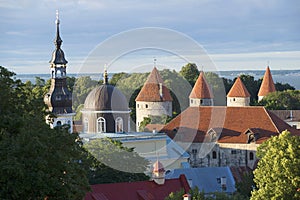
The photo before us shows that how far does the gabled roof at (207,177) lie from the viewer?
153 feet

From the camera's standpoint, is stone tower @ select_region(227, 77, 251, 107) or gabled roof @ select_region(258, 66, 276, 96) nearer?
stone tower @ select_region(227, 77, 251, 107)

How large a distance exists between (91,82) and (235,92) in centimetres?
2283

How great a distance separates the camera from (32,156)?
19.9m

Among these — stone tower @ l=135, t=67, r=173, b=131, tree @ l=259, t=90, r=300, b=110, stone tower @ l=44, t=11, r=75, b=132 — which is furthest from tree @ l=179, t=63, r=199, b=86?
stone tower @ l=44, t=11, r=75, b=132

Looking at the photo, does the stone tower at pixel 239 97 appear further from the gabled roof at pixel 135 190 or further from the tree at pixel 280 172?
the tree at pixel 280 172

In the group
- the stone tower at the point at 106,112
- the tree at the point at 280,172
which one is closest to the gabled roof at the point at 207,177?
the stone tower at the point at 106,112

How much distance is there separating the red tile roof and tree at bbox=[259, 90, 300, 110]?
27.8 m

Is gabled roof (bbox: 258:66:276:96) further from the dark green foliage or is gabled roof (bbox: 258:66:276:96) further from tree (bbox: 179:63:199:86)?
the dark green foliage

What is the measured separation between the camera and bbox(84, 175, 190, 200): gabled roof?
33.5m

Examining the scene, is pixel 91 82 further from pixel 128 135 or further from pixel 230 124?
pixel 128 135

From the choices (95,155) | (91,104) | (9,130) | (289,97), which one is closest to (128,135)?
(91,104)

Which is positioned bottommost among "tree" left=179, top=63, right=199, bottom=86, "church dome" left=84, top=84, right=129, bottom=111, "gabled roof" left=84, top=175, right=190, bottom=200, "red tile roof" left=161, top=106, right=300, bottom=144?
"gabled roof" left=84, top=175, right=190, bottom=200

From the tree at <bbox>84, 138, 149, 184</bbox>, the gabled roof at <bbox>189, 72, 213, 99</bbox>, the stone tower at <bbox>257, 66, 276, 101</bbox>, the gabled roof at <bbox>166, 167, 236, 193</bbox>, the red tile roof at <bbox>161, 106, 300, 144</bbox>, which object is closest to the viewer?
the tree at <bbox>84, 138, 149, 184</bbox>

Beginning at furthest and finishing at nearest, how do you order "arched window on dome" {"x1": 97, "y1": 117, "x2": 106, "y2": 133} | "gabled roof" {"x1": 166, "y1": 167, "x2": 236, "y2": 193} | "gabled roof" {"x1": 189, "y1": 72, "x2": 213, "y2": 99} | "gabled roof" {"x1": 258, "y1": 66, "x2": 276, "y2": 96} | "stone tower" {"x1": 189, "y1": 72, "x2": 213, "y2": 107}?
"gabled roof" {"x1": 258, "y1": 66, "x2": 276, "y2": 96}, "gabled roof" {"x1": 189, "y1": 72, "x2": 213, "y2": 99}, "stone tower" {"x1": 189, "y1": 72, "x2": 213, "y2": 107}, "arched window on dome" {"x1": 97, "y1": 117, "x2": 106, "y2": 133}, "gabled roof" {"x1": 166, "y1": 167, "x2": 236, "y2": 193}
